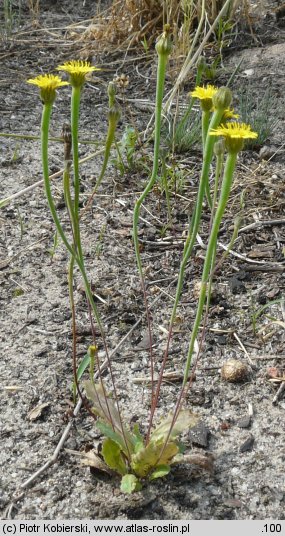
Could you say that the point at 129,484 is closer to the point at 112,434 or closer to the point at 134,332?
the point at 112,434

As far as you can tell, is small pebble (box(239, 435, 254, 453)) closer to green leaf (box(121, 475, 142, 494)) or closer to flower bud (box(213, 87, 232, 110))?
green leaf (box(121, 475, 142, 494))

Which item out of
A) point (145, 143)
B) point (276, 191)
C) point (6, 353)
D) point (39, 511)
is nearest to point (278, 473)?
point (39, 511)

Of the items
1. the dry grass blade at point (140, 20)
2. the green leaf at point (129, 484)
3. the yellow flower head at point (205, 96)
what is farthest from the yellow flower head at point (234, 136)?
the dry grass blade at point (140, 20)

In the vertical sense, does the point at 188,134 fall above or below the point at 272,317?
above

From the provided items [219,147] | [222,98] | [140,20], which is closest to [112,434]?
[219,147]

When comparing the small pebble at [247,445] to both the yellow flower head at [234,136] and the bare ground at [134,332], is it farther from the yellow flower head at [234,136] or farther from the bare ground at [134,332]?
the yellow flower head at [234,136]

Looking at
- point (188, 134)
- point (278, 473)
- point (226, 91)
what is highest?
point (226, 91)

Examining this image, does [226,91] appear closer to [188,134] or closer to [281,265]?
[281,265]
